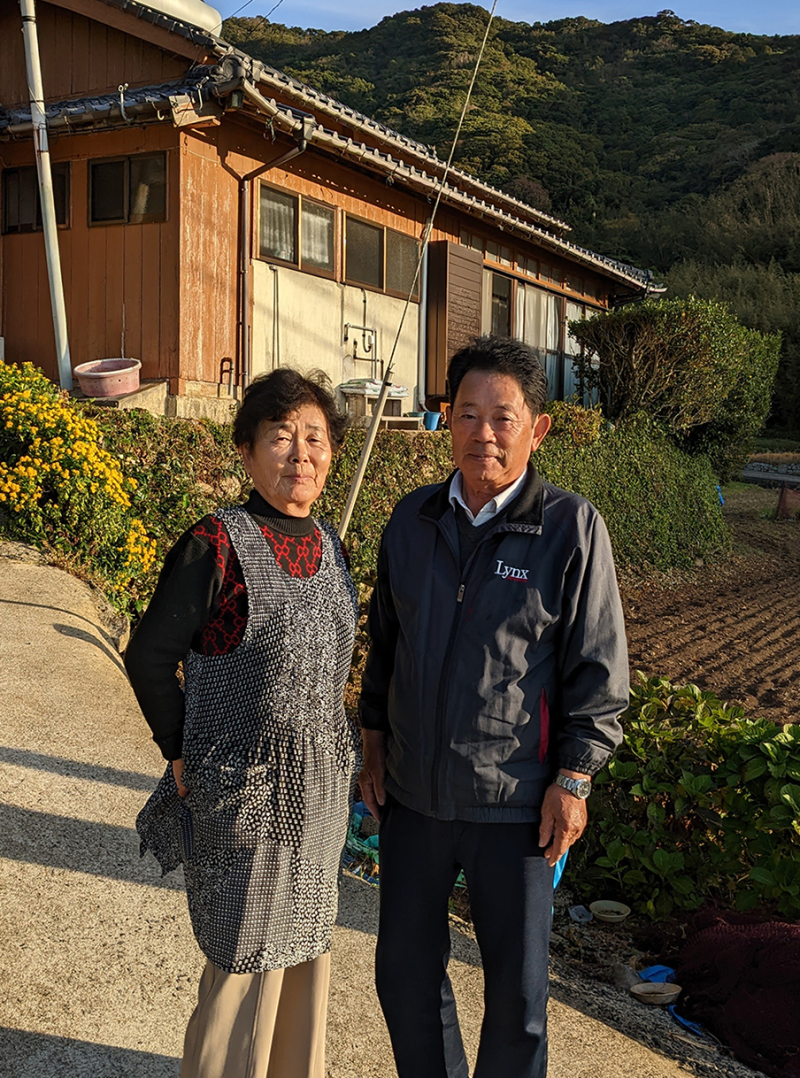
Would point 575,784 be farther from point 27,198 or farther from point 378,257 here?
point 378,257

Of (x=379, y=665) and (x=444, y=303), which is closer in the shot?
(x=379, y=665)

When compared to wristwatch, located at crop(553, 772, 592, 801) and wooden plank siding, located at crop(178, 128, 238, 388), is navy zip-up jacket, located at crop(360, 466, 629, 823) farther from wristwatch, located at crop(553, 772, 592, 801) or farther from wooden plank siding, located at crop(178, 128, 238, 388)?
wooden plank siding, located at crop(178, 128, 238, 388)

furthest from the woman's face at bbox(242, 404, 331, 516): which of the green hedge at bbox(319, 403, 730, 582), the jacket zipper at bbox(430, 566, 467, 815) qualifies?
the green hedge at bbox(319, 403, 730, 582)

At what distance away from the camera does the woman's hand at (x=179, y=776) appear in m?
2.05

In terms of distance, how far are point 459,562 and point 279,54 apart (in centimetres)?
4734

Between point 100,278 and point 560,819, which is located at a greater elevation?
point 100,278

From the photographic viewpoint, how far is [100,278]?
32.1ft

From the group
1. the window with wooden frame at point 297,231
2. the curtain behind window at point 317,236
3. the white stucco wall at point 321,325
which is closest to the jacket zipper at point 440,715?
the white stucco wall at point 321,325

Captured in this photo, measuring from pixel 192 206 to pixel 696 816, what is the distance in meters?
7.90

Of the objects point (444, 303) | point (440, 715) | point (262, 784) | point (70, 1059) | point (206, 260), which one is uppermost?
point (444, 303)

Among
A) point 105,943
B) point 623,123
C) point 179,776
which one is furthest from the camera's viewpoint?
point 623,123

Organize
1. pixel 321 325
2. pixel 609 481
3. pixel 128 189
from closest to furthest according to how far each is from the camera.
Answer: pixel 128 189
pixel 321 325
pixel 609 481

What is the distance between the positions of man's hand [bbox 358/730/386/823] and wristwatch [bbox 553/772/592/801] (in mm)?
514

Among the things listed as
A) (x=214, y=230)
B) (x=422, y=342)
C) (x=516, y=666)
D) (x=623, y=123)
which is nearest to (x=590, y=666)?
(x=516, y=666)
